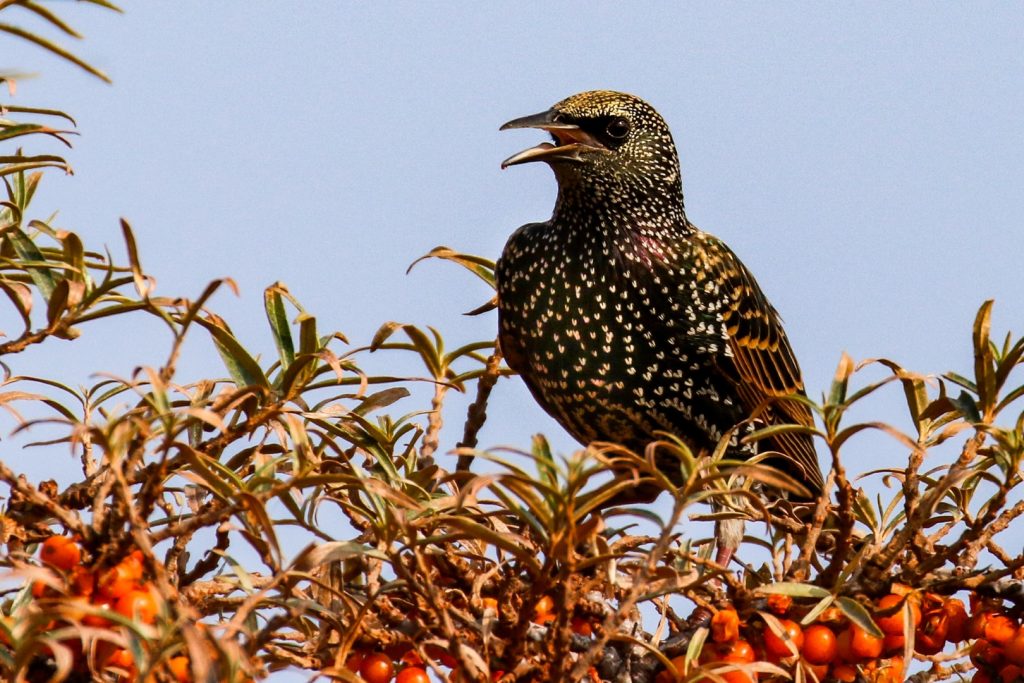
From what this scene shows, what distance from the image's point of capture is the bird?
4617 mm

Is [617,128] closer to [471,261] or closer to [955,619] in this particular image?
[471,261]

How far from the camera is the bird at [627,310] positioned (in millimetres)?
4617

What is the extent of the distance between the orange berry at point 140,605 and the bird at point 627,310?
8.32 ft

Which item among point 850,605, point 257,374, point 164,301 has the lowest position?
point 850,605

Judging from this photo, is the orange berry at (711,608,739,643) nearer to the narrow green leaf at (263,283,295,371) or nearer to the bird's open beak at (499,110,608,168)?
the narrow green leaf at (263,283,295,371)

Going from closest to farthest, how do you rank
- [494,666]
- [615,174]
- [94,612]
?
[94,612] → [494,666] → [615,174]

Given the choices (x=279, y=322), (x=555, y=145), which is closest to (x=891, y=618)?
(x=279, y=322)

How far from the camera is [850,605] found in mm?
2561

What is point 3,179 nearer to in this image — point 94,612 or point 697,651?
point 94,612

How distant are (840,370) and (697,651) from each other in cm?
54

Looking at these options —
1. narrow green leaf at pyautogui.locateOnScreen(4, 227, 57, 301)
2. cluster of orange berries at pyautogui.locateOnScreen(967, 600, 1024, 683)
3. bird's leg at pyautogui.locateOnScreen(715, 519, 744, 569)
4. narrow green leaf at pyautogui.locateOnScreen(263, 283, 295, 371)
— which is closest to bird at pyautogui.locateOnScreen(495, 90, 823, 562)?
bird's leg at pyautogui.locateOnScreen(715, 519, 744, 569)

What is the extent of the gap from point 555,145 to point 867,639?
255 cm

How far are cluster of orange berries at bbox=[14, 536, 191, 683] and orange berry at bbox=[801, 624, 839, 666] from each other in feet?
3.89

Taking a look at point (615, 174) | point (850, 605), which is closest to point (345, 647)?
point (850, 605)
